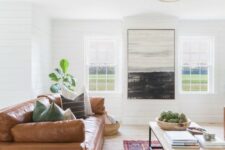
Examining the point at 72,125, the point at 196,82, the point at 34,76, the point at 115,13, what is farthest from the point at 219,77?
the point at 72,125

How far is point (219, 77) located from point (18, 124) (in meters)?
5.17

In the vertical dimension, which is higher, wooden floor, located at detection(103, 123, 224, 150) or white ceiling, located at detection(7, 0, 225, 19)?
white ceiling, located at detection(7, 0, 225, 19)

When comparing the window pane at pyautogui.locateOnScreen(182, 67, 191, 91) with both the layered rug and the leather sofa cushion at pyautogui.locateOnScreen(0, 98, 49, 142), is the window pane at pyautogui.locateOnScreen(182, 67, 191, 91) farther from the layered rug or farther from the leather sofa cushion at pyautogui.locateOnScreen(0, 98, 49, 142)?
the leather sofa cushion at pyautogui.locateOnScreen(0, 98, 49, 142)

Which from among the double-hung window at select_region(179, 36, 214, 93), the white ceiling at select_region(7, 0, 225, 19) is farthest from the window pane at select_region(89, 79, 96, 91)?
the double-hung window at select_region(179, 36, 214, 93)

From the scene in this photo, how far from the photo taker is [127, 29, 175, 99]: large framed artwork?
19.2ft

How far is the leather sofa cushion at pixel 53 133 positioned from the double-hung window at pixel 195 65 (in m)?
4.62

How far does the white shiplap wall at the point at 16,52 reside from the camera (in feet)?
15.6

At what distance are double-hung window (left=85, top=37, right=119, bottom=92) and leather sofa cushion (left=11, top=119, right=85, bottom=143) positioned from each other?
4220mm

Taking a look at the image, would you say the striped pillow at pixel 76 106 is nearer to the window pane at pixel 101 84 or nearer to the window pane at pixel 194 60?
the window pane at pixel 101 84

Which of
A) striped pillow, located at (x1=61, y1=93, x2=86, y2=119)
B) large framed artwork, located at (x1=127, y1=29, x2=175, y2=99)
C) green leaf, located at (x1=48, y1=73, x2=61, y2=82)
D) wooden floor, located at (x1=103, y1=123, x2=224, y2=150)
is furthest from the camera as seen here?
large framed artwork, located at (x1=127, y1=29, x2=175, y2=99)

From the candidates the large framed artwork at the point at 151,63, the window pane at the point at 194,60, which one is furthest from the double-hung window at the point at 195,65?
the large framed artwork at the point at 151,63

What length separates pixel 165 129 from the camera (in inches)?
128

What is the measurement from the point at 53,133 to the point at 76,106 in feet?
5.68

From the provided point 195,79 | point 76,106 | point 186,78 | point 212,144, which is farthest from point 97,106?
point 195,79
